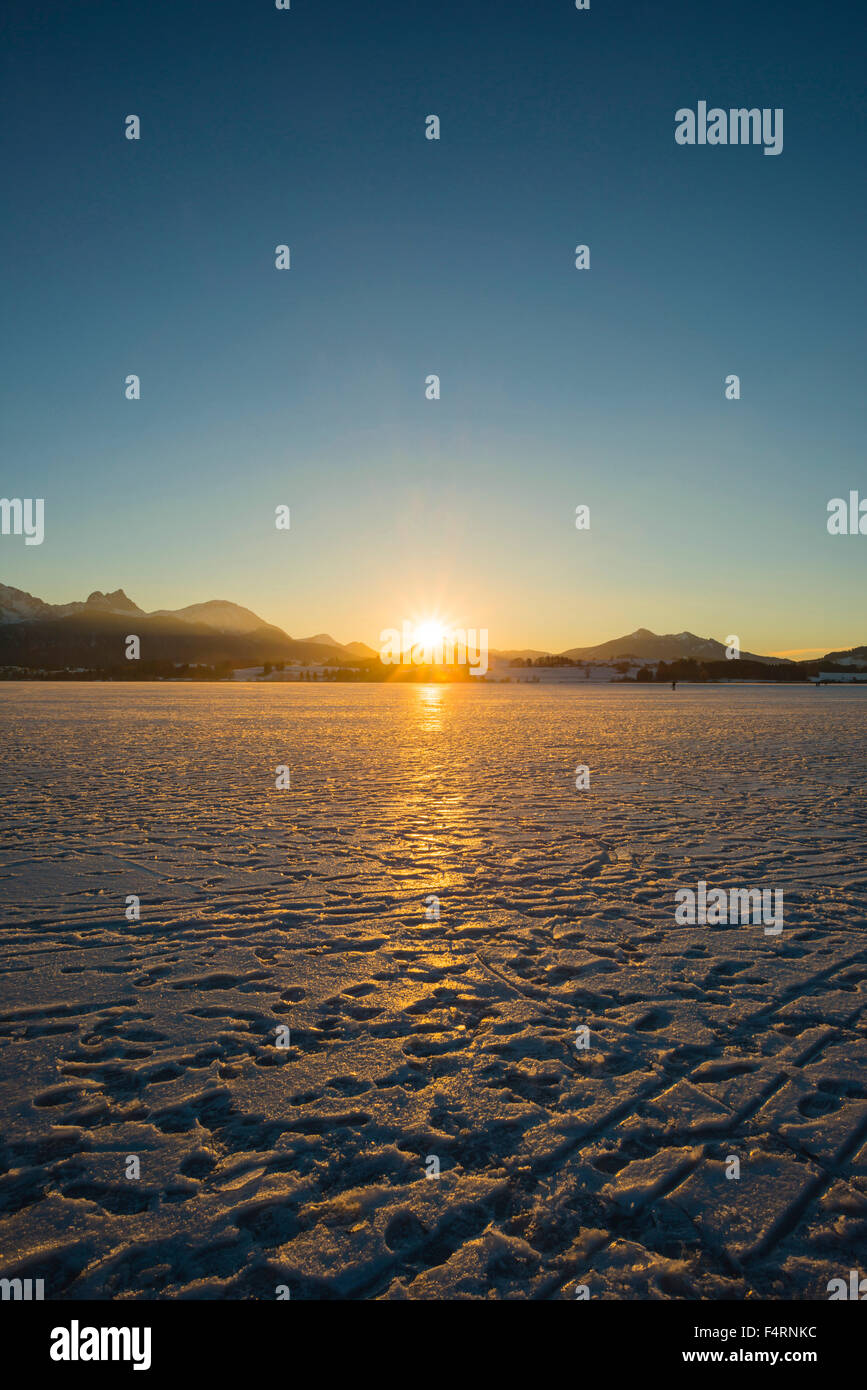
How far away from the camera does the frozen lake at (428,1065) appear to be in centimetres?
366

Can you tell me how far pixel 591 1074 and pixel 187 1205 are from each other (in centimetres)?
286

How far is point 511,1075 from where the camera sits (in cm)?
526

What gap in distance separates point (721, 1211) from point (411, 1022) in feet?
9.20

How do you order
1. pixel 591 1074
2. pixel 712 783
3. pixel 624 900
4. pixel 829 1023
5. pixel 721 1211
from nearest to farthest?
pixel 721 1211, pixel 591 1074, pixel 829 1023, pixel 624 900, pixel 712 783

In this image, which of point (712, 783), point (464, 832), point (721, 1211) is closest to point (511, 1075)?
point (721, 1211)

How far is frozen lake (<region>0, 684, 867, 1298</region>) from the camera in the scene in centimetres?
366

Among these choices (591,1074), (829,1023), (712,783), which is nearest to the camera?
(591,1074)

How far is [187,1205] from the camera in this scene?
3953 millimetres

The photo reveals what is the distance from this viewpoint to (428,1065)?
5.40 meters
